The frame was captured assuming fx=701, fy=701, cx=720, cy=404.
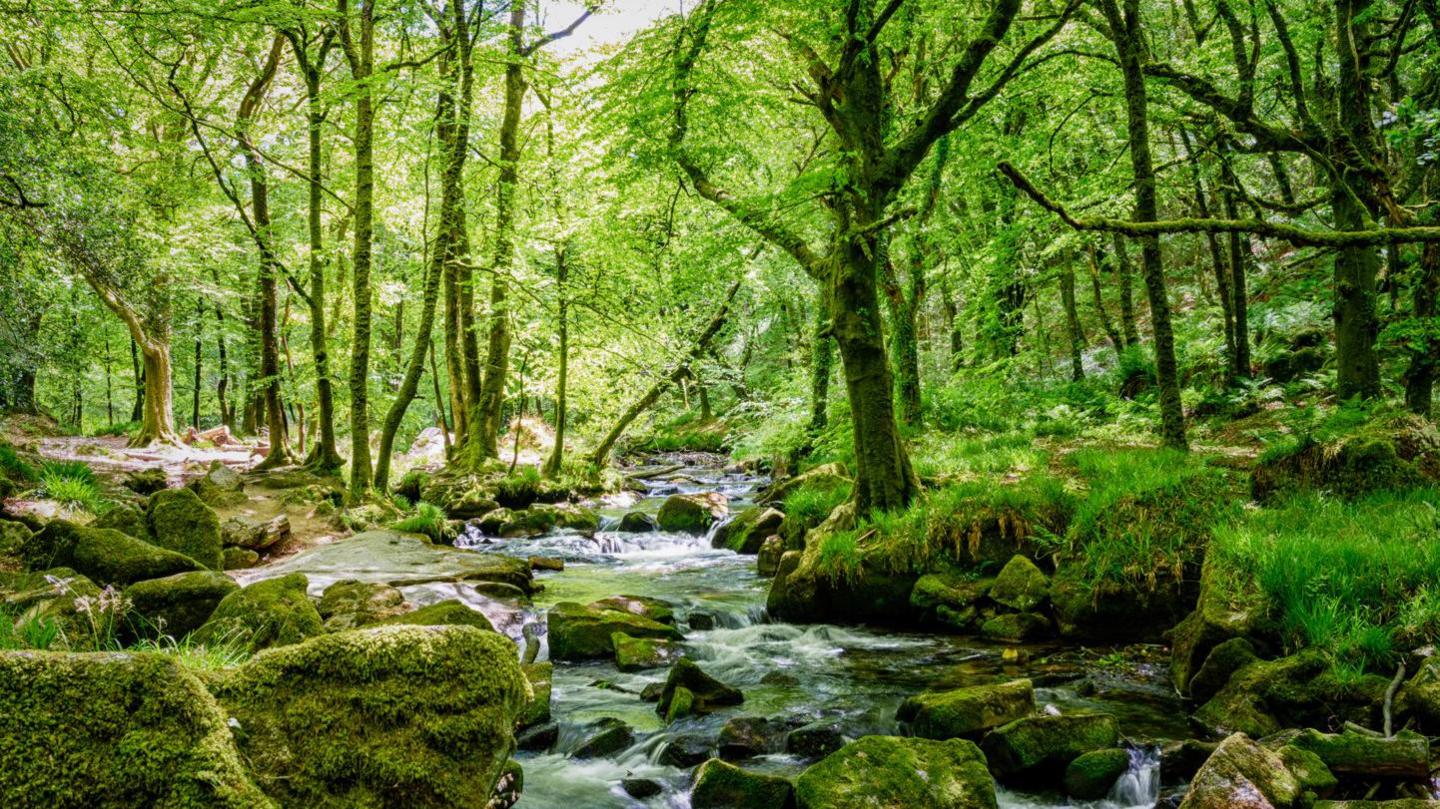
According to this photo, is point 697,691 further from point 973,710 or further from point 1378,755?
point 1378,755

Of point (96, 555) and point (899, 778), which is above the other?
point (96, 555)

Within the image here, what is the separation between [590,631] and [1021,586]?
15.0ft

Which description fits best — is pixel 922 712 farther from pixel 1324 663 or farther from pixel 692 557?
pixel 692 557

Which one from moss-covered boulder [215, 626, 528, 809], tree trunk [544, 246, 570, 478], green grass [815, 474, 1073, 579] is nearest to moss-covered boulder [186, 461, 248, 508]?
tree trunk [544, 246, 570, 478]

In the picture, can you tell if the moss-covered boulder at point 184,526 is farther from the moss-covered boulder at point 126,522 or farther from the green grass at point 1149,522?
the green grass at point 1149,522

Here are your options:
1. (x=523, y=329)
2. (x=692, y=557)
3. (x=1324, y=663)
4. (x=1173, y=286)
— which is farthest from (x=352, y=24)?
(x=1173, y=286)

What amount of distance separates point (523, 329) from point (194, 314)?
1895 cm

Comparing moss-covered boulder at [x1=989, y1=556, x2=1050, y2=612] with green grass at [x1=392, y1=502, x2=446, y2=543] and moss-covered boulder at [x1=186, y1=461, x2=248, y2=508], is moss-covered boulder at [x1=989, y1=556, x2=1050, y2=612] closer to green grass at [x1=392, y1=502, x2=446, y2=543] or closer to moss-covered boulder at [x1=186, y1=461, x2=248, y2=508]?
green grass at [x1=392, y1=502, x2=446, y2=543]

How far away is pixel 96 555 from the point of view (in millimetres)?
6504

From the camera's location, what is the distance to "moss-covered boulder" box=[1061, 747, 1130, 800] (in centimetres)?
430

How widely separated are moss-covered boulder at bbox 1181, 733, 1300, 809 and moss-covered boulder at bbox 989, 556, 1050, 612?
3.60m

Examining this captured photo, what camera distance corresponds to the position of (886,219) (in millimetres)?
7008

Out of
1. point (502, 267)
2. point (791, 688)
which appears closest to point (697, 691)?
point (791, 688)

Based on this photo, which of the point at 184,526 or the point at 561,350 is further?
the point at 561,350
